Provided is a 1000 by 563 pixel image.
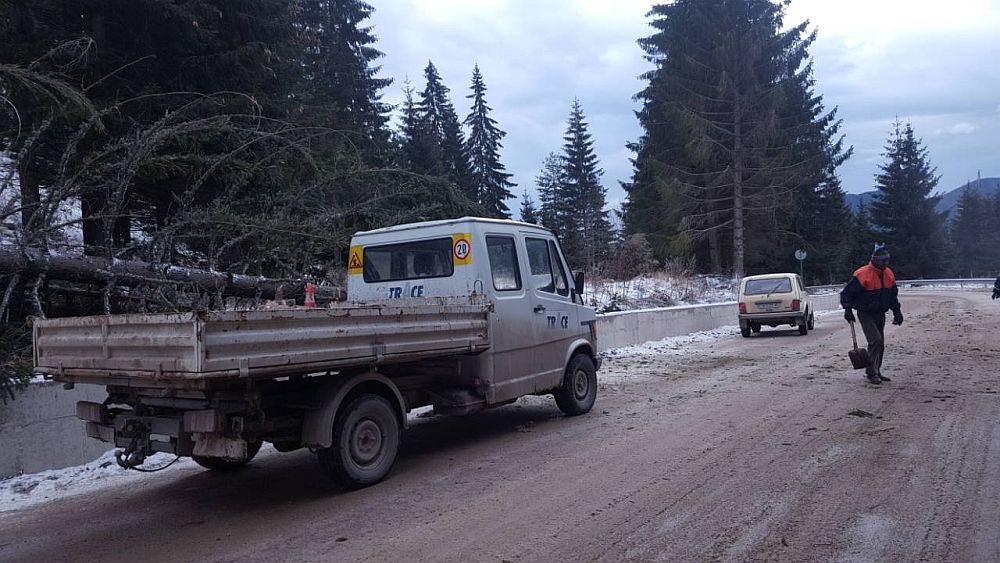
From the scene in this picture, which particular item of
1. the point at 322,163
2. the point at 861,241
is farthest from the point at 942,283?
the point at 322,163

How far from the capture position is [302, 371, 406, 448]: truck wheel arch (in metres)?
5.55

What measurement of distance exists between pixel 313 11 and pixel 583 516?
29316 millimetres

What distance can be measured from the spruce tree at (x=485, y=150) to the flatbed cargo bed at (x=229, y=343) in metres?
43.2

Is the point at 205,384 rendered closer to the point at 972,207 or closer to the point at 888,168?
the point at 888,168

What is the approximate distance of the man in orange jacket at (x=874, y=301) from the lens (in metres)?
10.4

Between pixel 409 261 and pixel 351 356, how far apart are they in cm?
255

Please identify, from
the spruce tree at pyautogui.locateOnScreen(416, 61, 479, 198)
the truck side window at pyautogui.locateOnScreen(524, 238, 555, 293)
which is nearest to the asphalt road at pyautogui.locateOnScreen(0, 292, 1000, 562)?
the truck side window at pyautogui.locateOnScreen(524, 238, 555, 293)

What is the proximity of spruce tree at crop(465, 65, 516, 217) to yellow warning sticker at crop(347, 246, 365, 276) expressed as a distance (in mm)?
40771

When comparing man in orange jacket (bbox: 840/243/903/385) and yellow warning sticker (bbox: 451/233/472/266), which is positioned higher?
yellow warning sticker (bbox: 451/233/472/266)

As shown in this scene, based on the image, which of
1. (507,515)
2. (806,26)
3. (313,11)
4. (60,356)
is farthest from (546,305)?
(806,26)

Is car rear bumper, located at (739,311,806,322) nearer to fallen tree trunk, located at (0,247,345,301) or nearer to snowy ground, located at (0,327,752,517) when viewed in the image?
fallen tree trunk, located at (0,247,345,301)

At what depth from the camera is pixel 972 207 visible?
8356 cm

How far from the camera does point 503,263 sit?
7867mm

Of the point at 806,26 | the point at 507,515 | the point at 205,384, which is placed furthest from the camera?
the point at 806,26
